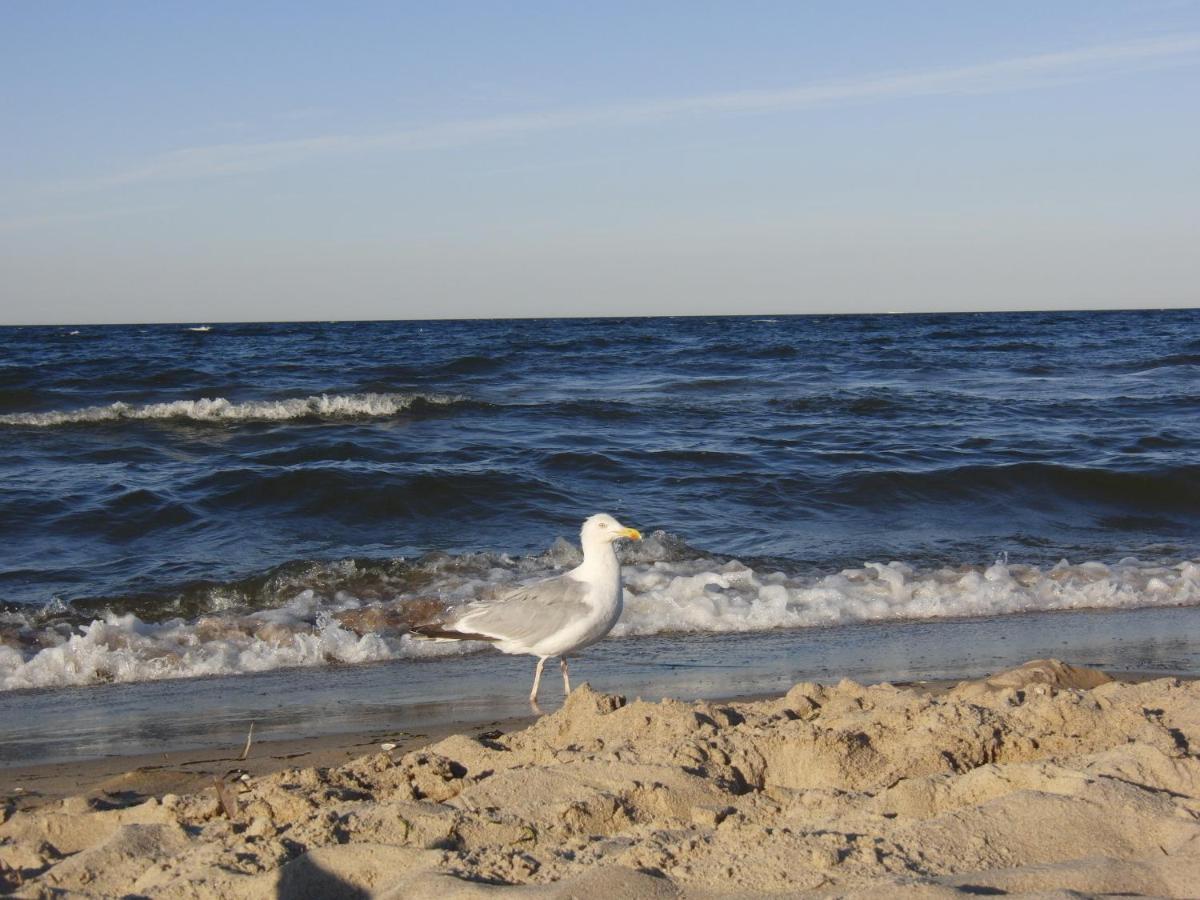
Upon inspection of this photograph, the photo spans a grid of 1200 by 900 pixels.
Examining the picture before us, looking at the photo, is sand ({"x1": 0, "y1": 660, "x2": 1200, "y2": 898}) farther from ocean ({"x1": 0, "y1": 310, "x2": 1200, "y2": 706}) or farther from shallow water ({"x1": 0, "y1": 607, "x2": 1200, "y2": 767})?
ocean ({"x1": 0, "y1": 310, "x2": 1200, "y2": 706})

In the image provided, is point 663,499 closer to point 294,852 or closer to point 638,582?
point 638,582

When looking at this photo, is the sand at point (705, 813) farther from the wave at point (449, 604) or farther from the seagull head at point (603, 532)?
the wave at point (449, 604)

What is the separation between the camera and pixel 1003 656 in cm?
678

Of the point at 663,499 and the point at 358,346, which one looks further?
the point at 358,346

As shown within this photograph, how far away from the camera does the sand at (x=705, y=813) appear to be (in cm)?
294

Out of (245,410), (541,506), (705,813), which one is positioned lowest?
(541,506)

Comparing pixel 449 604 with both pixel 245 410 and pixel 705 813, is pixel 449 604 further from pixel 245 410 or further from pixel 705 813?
pixel 245 410

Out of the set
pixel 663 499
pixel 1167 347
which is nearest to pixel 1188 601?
pixel 663 499

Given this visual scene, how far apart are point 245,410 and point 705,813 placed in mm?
15493

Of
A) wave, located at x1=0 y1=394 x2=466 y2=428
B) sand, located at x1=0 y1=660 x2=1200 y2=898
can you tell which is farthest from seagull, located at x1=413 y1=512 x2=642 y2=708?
wave, located at x1=0 y1=394 x2=466 y2=428

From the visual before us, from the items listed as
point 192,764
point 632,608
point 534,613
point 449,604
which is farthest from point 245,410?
point 192,764

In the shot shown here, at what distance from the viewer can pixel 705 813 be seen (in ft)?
11.3

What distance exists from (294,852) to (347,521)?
7.84m

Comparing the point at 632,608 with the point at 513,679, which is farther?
the point at 632,608
